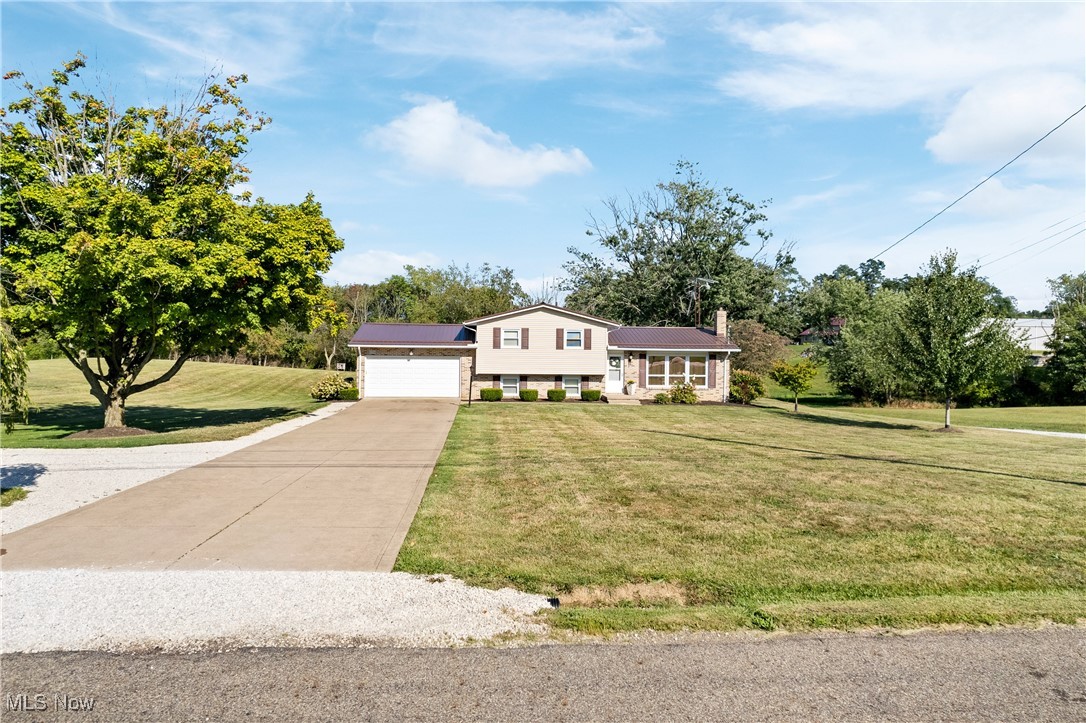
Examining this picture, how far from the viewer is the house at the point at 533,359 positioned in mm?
31156

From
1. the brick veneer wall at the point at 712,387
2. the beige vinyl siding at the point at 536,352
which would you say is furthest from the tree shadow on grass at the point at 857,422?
the beige vinyl siding at the point at 536,352

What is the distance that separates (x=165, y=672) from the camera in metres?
4.33

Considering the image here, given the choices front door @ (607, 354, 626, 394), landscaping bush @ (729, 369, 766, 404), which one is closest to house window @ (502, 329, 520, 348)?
front door @ (607, 354, 626, 394)

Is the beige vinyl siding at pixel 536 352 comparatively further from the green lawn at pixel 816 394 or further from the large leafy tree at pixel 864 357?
the green lawn at pixel 816 394

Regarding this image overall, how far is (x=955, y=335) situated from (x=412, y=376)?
2280 cm

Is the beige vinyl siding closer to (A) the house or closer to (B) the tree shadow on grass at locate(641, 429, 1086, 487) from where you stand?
(A) the house

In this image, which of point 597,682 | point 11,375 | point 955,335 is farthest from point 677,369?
point 597,682

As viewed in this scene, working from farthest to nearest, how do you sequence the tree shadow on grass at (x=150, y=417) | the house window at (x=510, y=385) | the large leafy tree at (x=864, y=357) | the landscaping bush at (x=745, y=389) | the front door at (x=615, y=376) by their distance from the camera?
the large leafy tree at (x=864, y=357) → the front door at (x=615, y=376) → the landscaping bush at (x=745, y=389) → the house window at (x=510, y=385) → the tree shadow on grass at (x=150, y=417)

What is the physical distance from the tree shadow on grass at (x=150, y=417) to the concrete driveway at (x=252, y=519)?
8.76 m

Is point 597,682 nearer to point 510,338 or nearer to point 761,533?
point 761,533

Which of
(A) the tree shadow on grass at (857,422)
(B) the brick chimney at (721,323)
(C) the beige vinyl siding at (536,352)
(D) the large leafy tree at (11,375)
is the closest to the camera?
(D) the large leafy tree at (11,375)

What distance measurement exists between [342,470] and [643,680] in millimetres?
9230

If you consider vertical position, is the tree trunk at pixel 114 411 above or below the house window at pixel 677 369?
below
